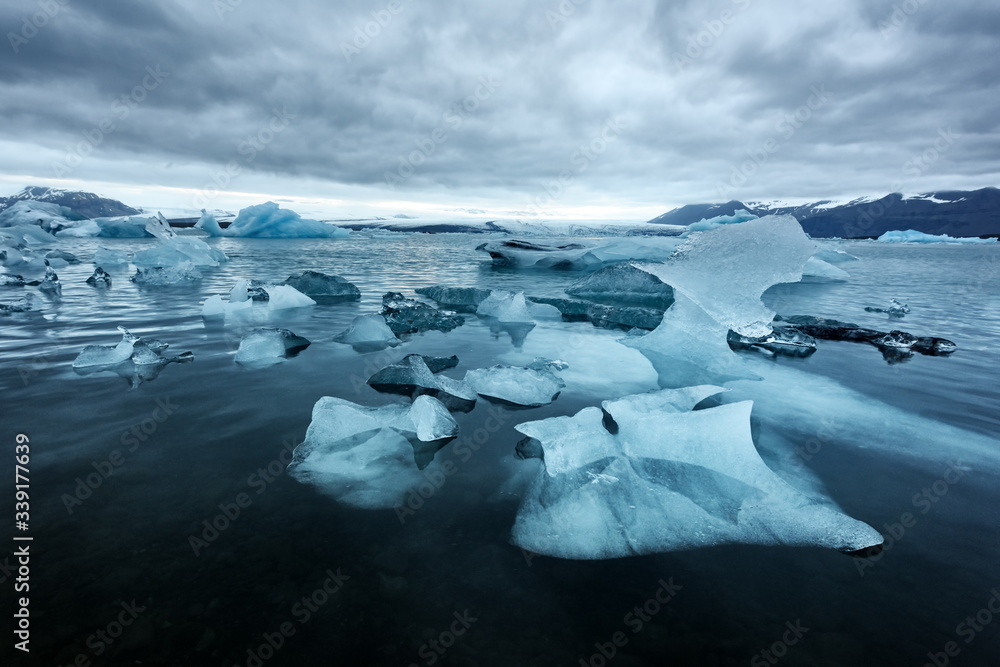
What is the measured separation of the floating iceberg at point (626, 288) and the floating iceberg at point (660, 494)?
622 cm

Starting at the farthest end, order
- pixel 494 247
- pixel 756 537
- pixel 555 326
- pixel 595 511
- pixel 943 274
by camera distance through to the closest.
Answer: pixel 943 274 < pixel 494 247 < pixel 555 326 < pixel 595 511 < pixel 756 537

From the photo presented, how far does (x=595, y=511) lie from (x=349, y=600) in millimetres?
1133

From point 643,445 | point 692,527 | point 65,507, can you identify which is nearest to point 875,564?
point 692,527

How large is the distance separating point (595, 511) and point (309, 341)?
4.12m

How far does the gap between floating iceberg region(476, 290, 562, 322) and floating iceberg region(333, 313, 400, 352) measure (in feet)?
6.90

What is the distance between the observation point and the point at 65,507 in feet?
6.57

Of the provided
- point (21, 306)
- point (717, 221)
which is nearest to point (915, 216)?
point (717, 221)

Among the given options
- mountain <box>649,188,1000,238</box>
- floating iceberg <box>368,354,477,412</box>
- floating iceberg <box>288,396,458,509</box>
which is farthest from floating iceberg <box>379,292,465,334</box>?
mountain <box>649,188,1000,238</box>

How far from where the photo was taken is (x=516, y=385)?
367cm

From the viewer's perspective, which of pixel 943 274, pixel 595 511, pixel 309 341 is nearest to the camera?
pixel 595 511

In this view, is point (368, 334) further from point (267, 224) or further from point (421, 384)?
point (267, 224)

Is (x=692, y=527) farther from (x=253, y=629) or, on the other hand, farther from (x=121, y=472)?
(x=121, y=472)

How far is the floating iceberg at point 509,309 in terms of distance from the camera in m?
6.94

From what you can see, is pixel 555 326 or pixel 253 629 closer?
pixel 253 629
